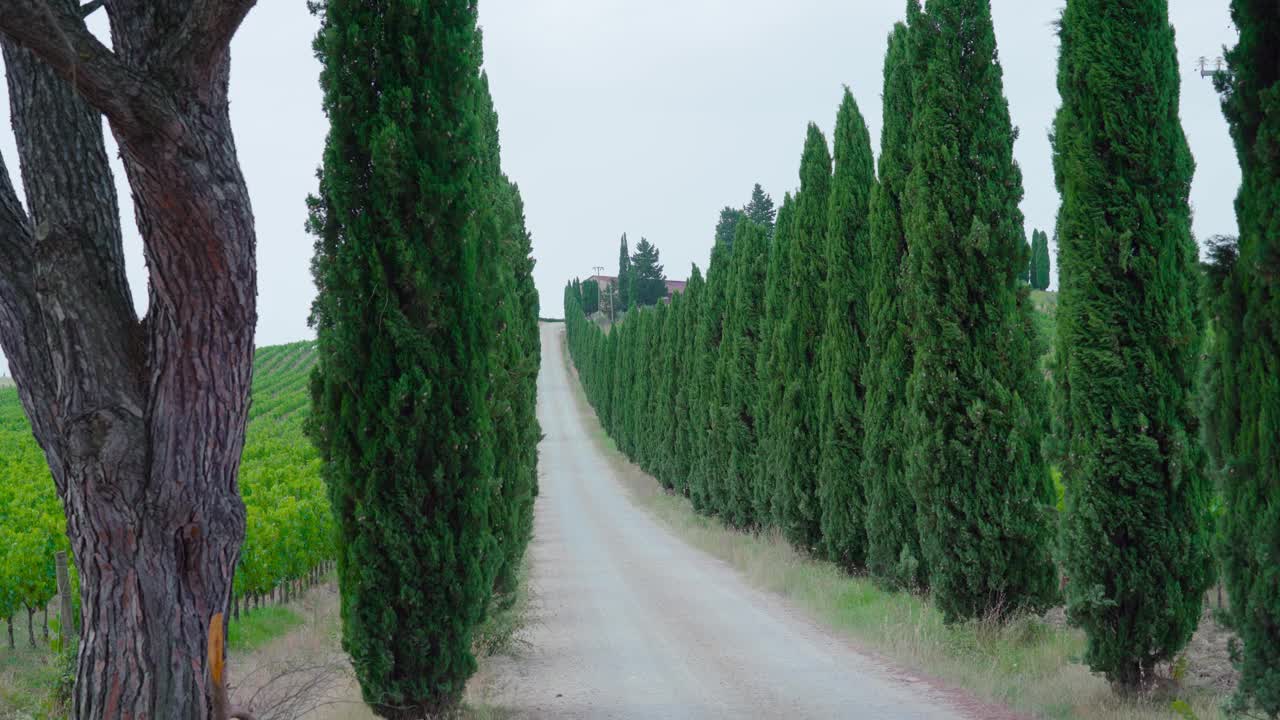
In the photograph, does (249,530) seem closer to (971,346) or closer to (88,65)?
(971,346)

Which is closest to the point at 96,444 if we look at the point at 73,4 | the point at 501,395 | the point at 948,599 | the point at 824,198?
the point at 73,4

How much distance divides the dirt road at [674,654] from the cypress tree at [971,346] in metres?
1.68

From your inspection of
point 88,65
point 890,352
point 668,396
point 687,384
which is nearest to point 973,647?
point 890,352

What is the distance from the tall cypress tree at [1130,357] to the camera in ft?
22.0

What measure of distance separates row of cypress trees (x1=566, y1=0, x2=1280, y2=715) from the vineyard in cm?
548

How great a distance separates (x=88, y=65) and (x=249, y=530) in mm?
9842

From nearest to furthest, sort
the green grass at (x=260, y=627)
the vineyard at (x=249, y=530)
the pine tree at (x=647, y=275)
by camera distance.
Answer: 1. the vineyard at (x=249, y=530)
2. the green grass at (x=260, y=627)
3. the pine tree at (x=647, y=275)

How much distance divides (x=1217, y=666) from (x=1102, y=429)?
2.32 m

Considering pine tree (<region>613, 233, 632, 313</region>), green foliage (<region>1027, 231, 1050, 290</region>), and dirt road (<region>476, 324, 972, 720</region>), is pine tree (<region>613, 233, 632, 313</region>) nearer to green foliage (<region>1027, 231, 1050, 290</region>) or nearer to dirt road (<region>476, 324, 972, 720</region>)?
green foliage (<region>1027, 231, 1050, 290</region>)

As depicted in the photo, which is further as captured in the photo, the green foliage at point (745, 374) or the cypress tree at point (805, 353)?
the green foliage at point (745, 374)

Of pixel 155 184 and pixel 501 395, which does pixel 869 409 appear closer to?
pixel 501 395

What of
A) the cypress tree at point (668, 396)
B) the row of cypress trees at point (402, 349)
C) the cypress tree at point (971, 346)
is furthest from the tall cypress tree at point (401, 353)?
the cypress tree at point (668, 396)

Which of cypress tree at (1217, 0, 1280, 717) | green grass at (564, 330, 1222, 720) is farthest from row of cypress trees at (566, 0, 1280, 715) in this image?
green grass at (564, 330, 1222, 720)

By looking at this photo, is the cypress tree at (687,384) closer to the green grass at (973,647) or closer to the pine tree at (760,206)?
the green grass at (973,647)
